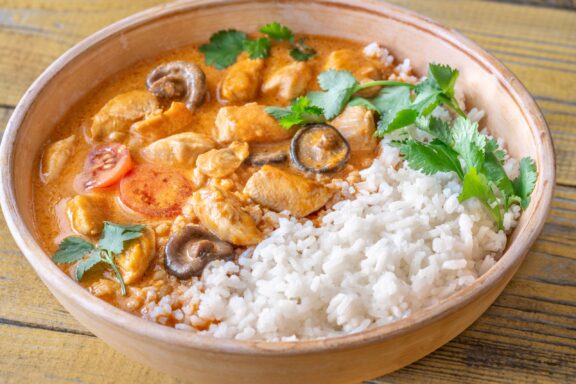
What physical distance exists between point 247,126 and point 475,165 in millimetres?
1017

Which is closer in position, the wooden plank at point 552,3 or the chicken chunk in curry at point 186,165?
the chicken chunk in curry at point 186,165

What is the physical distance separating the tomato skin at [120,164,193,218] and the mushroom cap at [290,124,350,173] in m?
0.51

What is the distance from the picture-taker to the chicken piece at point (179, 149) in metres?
3.44

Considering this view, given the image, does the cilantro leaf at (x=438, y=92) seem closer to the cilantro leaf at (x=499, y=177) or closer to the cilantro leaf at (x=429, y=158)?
the cilantro leaf at (x=429, y=158)

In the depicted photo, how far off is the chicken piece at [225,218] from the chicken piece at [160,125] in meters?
0.49

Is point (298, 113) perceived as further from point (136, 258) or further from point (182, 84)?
point (136, 258)

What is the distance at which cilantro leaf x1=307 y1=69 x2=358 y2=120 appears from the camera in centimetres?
366

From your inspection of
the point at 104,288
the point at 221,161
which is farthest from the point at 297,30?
the point at 104,288

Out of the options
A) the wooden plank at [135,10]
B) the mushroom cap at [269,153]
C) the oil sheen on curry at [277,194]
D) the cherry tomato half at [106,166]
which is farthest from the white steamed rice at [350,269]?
the wooden plank at [135,10]

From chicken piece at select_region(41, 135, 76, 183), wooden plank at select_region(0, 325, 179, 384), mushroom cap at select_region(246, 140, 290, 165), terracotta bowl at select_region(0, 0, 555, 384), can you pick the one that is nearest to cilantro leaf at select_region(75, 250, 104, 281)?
terracotta bowl at select_region(0, 0, 555, 384)

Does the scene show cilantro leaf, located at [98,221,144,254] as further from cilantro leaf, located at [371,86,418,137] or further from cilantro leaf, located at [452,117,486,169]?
cilantro leaf, located at [452,117,486,169]

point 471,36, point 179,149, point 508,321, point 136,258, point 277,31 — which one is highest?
point 277,31

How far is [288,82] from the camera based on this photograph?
376 centimetres

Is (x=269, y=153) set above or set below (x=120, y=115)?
below
